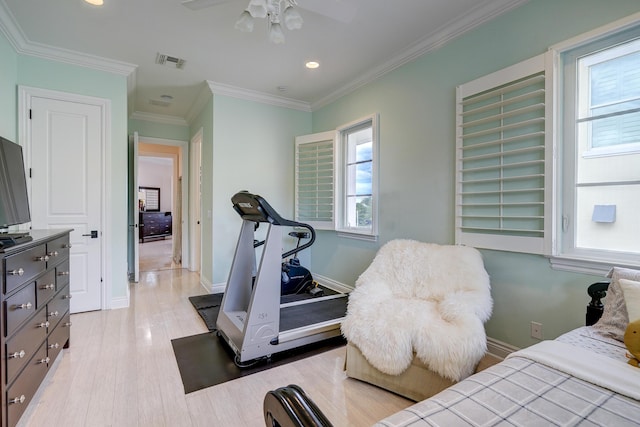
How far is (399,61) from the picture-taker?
315 centimetres

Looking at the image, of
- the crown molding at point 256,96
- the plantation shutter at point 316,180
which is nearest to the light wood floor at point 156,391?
the plantation shutter at point 316,180

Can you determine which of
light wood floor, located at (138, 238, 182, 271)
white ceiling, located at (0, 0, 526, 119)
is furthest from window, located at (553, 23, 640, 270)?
light wood floor, located at (138, 238, 182, 271)

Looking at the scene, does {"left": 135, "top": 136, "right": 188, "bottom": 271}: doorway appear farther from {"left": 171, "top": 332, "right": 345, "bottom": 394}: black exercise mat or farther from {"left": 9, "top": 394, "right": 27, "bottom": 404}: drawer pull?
{"left": 9, "top": 394, "right": 27, "bottom": 404}: drawer pull

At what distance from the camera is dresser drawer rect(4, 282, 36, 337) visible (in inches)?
55.8

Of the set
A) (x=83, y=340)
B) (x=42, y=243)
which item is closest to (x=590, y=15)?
(x=42, y=243)

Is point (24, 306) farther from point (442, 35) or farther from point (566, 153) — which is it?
point (442, 35)

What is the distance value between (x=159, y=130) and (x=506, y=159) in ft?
17.5

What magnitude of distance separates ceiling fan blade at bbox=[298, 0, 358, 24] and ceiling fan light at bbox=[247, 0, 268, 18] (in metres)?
0.24

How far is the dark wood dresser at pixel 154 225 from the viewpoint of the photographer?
32.6 feet

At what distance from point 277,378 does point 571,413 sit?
1698 millimetres

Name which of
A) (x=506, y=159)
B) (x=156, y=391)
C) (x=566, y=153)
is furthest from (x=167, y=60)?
(x=566, y=153)

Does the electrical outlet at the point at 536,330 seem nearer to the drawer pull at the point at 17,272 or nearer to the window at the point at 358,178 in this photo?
the window at the point at 358,178

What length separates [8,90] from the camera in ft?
9.05

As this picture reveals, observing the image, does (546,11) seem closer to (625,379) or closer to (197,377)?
(625,379)
